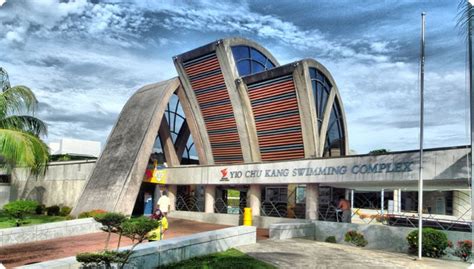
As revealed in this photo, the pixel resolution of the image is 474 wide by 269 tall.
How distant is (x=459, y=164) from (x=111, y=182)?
20617 millimetres

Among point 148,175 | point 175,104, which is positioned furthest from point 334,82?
point 148,175

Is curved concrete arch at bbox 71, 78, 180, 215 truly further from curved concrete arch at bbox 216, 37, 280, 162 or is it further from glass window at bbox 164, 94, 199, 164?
curved concrete arch at bbox 216, 37, 280, 162

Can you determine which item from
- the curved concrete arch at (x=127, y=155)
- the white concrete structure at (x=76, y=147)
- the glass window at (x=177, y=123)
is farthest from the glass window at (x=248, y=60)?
the white concrete structure at (x=76, y=147)

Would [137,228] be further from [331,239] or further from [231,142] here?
[231,142]

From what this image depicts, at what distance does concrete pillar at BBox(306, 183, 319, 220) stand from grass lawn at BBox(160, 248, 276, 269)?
33.4 ft

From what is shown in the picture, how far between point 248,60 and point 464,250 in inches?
960

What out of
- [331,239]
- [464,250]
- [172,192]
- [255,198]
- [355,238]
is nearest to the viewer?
[464,250]

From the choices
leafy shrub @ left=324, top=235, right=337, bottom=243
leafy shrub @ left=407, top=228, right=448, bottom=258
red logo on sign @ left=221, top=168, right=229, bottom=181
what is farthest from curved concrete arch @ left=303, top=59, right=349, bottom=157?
leafy shrub @ left=407, top=228, right=448, bottom=258

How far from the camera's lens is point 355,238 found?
1859 cm

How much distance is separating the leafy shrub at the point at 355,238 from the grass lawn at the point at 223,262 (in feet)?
21.8

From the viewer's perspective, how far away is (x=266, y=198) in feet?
106

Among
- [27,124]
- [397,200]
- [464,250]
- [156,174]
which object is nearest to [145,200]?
[156,174]

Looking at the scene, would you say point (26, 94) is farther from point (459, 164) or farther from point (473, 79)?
point (459, 164)

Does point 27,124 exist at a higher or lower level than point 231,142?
lower
